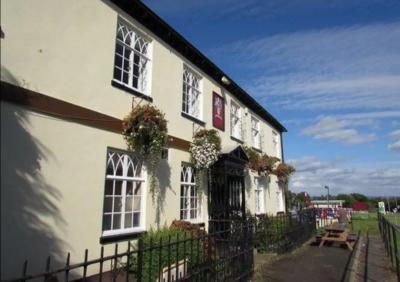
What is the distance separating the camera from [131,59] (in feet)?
27.6

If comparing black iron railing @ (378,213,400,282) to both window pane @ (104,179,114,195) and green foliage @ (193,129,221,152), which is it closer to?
green foliage @ (193,129,221,152)

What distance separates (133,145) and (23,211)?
9.52 ft

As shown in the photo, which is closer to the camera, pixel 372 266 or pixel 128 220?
pixel 128 220

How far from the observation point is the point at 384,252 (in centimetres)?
1225

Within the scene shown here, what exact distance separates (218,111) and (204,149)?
9.62 feet

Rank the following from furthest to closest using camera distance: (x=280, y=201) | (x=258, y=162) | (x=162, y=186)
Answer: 1. (x=280, y=201)
2. (x=258, y=162)
3. (x=162, y=186)

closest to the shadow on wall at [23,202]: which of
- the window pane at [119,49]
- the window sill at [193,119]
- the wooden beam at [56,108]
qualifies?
the wooden beam at [56,108]

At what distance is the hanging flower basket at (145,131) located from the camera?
7.59 metres

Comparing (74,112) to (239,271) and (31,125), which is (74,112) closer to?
(31,125)

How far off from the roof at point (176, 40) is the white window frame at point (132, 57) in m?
0.36

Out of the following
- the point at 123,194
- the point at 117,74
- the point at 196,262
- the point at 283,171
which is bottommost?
the point at 196,262

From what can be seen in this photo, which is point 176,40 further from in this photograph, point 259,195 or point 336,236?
point 336,236

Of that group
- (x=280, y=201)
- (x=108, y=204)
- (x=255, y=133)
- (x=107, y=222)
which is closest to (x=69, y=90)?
(x=108, y=204)

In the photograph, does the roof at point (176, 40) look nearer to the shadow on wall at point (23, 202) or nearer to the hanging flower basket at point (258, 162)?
the hanging flower basket at point (258, 162)
